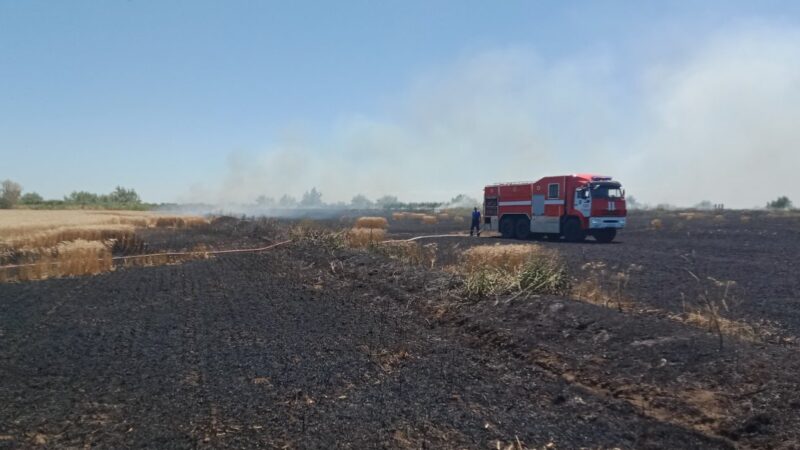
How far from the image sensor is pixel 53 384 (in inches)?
262

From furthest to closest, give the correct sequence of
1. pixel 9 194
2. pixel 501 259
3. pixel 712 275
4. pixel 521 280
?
pixel 9 194, pixel 712 275, pixel 501 259, pixel 521 280

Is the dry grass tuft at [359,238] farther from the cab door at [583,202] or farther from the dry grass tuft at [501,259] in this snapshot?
the cab door at [583,202]

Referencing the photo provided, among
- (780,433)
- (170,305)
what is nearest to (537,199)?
(170,305)

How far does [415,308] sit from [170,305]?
5.09 m

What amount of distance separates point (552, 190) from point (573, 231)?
6.98 feet

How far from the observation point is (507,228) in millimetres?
29844

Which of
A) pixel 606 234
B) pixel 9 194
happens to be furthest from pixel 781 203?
pixel 9 194

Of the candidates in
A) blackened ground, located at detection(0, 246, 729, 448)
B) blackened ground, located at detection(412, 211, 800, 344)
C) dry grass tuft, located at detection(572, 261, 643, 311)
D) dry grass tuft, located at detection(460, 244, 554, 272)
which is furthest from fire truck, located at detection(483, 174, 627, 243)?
blackened ground, located at detection(0, 246, 729, 448)

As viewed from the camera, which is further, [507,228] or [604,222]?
[507,228]

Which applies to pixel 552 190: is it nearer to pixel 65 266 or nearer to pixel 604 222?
pixel 604 222

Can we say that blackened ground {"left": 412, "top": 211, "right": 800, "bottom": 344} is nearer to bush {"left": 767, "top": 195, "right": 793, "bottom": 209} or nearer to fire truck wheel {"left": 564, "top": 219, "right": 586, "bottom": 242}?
fire truck wheel {"left": 564, "top": 219, "right": 586, "bottom": 242}

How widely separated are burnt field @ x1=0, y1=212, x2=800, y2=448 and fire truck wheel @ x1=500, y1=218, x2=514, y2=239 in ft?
53.0

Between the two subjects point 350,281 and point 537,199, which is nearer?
point 350,281

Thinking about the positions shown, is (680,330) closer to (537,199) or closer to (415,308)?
(415,308)
